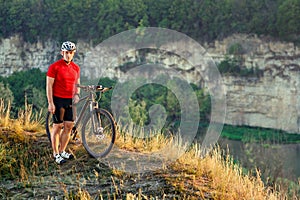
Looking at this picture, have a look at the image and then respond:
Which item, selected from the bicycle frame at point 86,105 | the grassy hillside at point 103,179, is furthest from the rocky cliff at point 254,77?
the bicycle frame at point 86,105

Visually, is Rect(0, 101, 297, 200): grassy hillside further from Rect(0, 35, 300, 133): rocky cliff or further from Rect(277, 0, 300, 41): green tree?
Rect(0, 35, 300, 133): rocky cliff

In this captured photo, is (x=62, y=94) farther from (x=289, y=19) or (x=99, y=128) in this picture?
(x=289, y=19)

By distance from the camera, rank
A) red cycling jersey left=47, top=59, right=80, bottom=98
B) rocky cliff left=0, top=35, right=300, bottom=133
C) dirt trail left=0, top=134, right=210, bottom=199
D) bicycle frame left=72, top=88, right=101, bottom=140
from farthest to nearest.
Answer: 1. rocky cliff left=0, top=35, right=300, bottom=133
2. bicycle frame left=72, top=88, right=101, bottom=140
3. red cycling jersey left=47, top=59, right=80, bottom=98
4. dirt trail left=0, top=134, right=210, bottom=199

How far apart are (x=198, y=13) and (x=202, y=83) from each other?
592 centimetres

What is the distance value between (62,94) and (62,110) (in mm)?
193

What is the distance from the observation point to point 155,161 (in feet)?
18.8

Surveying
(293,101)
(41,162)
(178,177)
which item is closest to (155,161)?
(178,177)

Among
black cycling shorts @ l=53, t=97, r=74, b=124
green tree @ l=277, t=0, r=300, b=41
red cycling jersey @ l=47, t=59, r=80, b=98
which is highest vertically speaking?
green tree @ l=277, t=0, r=300, b=41

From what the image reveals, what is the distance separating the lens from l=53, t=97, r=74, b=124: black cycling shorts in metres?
5.52

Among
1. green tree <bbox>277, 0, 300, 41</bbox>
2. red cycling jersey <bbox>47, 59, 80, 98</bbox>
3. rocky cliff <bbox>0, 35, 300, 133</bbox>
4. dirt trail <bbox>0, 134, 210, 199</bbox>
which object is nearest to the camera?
dirt trail <bbox>0, 134, 210, 199</bbox>

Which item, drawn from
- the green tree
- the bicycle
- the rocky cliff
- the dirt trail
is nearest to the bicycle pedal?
the bicycle

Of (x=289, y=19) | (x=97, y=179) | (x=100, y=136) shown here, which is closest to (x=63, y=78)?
(x=100, y=136)

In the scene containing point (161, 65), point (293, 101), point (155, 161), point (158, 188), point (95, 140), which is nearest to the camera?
point (158, 188)

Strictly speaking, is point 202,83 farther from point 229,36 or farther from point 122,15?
point 122,15
